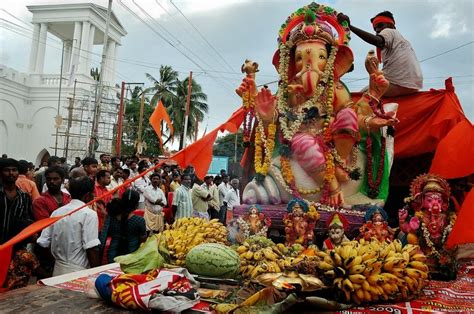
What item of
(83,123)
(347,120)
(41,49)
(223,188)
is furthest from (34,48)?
(347,120)

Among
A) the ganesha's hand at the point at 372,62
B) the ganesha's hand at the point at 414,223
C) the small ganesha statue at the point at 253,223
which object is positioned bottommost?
the small ganesha statue at the point at 253,223

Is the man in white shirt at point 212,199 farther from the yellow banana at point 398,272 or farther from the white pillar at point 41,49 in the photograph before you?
the white pillar at point 41,49

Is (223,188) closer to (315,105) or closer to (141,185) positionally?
(141,185)

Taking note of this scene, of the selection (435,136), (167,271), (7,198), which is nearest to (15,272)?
(7,198)

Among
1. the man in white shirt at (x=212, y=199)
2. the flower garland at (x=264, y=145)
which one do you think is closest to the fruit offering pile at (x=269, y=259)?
the flower garland at (x=264, y=145)

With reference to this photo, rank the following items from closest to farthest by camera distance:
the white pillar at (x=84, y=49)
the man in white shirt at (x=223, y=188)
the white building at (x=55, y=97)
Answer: the man in white shirt at (x=223, y=188), the white building at (x=55, y=97), the white pillar at (x=84, y=49)

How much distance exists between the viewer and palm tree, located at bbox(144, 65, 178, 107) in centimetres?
3100

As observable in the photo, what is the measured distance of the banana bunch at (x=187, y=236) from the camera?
348 cm

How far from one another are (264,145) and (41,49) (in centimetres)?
3288

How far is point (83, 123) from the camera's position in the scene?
94.9 feet

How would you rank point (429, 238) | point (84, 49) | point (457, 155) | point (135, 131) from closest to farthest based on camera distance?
point (429, 238) → point (457, 155) → point (84, 49) → point (135, 131)

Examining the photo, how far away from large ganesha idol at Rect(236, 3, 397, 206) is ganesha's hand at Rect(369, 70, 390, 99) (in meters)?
0.01

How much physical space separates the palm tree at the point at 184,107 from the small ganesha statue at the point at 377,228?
2655 centimetres

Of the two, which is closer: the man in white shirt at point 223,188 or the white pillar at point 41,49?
the man in white shirt at point 223,188
